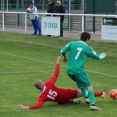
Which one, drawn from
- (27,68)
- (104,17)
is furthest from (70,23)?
(27,68)

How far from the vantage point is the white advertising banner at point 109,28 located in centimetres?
2048

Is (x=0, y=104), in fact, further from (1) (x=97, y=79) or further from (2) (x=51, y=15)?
(2) (x=51, y=15)

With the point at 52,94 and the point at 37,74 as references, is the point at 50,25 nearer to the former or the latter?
the point at 37,74

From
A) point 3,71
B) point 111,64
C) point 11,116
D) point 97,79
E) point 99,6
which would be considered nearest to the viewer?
point 11,116

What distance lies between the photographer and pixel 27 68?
614 inches

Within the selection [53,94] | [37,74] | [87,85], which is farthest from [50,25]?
[87,85]

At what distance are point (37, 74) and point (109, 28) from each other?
740 centimetres

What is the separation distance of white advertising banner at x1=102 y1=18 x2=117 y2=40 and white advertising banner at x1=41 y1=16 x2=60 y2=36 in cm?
367

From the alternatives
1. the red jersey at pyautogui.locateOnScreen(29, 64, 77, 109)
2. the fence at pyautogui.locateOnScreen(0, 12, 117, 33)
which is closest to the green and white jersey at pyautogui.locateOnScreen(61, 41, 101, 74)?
the red jersey at pyautogui.locateOnScreen(29, 64, 77, 109)

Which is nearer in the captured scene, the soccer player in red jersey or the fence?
the soccer player in red jersey

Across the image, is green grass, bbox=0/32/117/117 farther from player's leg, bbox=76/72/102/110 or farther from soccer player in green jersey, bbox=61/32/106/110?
soccer player in green jersey, bbox=61/32/106/110

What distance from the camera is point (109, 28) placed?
20828mm

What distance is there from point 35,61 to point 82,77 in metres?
8.29

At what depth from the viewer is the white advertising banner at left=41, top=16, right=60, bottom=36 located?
80.1ft
